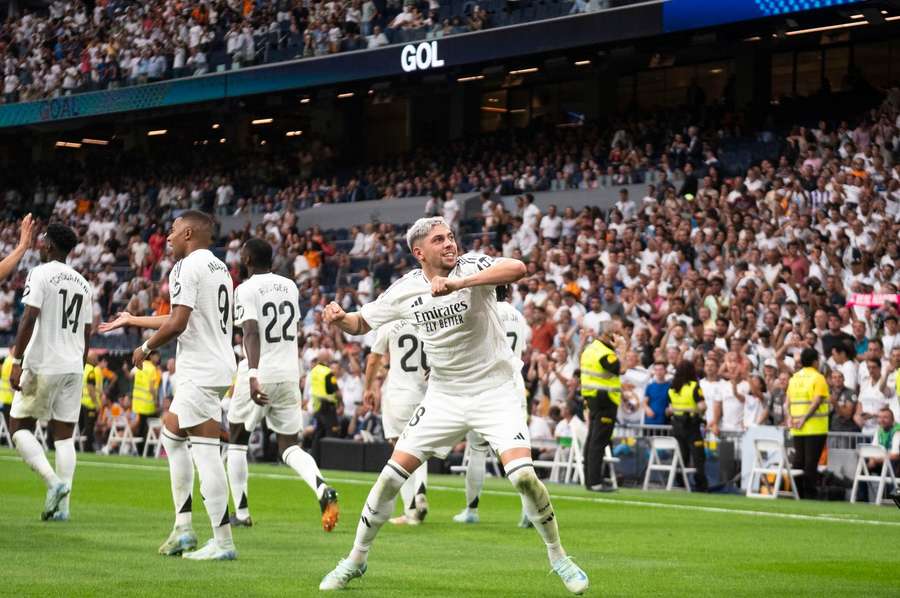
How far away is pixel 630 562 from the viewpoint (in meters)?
10.6

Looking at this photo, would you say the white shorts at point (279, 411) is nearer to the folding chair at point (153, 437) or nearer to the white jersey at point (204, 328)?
the white jersey at point (204, 328)

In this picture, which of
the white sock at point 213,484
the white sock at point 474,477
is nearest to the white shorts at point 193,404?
the white sock at point 213,484

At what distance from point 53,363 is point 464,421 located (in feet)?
18.0

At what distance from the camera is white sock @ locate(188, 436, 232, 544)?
994 cm

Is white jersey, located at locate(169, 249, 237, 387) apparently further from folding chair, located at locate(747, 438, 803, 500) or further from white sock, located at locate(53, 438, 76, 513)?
folding chair, located at locate(747, 438, 803, 500)

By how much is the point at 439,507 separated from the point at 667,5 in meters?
15.4

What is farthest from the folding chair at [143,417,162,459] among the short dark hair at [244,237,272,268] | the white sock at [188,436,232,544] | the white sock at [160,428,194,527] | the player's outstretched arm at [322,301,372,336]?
the player's outstretched arm at [322,301,372,336]

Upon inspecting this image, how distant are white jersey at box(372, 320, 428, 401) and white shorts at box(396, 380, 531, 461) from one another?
191 inches

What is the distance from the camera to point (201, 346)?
Answer: 10242 mm

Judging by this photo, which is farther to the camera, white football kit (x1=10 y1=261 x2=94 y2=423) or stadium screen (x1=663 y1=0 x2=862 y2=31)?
stadium screen (x1=663 y1=0 x2=862 y2=31)

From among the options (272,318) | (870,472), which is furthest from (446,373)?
(870,472)

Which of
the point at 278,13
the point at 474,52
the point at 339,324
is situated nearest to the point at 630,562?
the point at 339,324

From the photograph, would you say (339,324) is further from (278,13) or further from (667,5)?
(278,13)

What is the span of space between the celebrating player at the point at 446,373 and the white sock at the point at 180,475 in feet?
6.72
